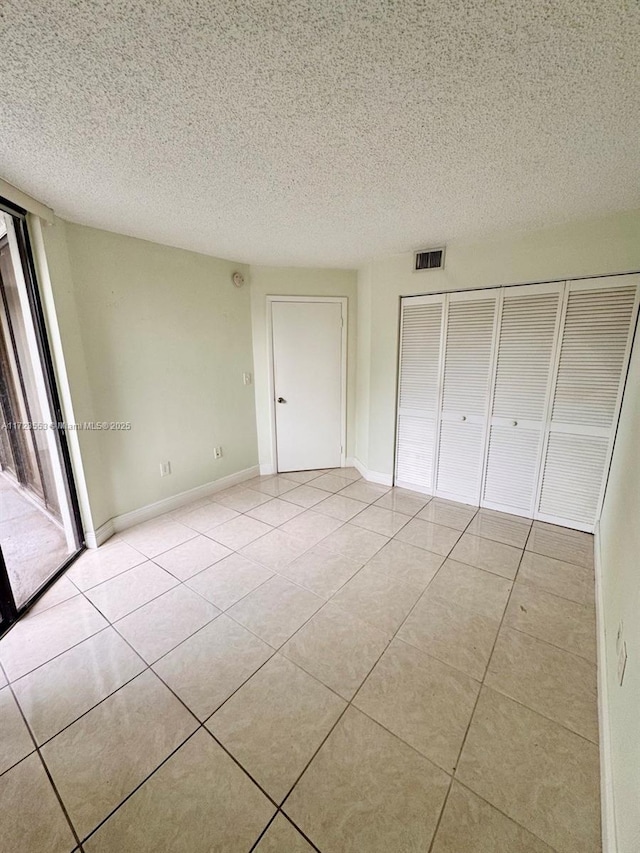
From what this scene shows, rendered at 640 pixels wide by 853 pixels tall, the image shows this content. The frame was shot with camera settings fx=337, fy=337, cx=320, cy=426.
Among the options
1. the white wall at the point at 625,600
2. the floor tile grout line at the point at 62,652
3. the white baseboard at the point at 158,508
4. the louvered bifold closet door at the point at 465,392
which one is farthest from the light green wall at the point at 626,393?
the floor tile grout line at the point at 62,652

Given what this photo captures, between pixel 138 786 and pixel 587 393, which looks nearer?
pixel 138 786

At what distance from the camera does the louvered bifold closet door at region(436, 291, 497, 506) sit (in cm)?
282

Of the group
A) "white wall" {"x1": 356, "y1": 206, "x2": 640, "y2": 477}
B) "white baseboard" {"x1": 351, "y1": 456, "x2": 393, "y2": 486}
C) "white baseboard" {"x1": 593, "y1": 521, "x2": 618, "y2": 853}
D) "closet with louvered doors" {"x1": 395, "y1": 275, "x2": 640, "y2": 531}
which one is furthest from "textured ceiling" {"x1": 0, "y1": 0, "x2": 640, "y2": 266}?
"white baseboard" {"x1": 351, "y1": 456, "x2": 393, "y2": 486}

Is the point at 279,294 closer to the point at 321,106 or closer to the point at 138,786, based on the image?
the point at 321,106

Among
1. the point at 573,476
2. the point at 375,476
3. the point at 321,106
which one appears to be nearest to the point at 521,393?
the point at 573,476

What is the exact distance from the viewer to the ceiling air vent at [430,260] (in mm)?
2875

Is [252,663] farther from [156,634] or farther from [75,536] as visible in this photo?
[75,536]

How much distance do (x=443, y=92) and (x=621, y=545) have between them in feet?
6.52

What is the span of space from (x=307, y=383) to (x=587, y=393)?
8.28 ft

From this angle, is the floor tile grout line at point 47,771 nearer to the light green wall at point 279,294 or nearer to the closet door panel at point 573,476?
→ the light green wall at point 279,294

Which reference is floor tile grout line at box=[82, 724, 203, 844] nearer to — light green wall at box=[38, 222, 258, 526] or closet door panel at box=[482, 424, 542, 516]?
light green wall at box=[38, 222, 258, 526]

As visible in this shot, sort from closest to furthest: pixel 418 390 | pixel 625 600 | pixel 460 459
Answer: pixel 625 600, pixel 460 459, pixel 418 390

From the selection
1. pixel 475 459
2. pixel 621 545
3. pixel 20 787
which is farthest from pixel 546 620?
pixel 20 787

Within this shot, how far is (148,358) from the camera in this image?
281 centimetres
